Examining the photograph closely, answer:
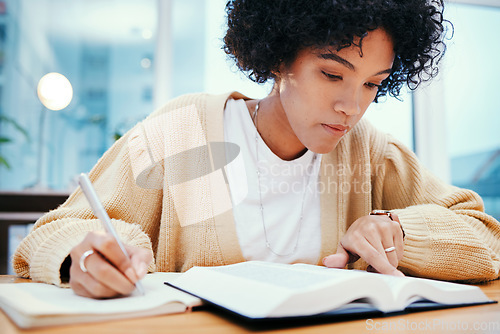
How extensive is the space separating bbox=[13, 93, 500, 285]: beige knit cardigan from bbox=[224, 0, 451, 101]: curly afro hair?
16 cm

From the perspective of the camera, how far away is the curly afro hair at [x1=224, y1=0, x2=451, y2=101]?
0.77 m

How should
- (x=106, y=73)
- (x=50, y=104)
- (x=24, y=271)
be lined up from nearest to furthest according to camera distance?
1. (x=24, y=271)
2. (x=50, y=104)
3. (x=106, y=73)

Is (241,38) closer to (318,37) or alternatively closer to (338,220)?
(318,37)

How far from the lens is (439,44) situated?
1.01m

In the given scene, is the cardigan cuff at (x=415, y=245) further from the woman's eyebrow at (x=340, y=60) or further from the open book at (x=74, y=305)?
the open book at (x=74, y=305)

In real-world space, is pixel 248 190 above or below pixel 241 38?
below

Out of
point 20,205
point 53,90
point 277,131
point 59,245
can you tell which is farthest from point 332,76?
point 53,90

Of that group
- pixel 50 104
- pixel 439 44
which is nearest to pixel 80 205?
pixel 439 44

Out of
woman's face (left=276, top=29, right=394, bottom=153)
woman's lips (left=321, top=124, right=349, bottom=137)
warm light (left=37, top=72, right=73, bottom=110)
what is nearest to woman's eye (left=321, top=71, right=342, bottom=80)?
woman's face (left=276, top=29, right=394, bottom=153)

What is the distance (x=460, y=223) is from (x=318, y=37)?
A: 471mm

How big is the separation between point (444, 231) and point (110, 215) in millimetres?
661

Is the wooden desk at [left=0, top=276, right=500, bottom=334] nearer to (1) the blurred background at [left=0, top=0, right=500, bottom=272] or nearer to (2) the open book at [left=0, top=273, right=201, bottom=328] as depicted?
(2) the open book at [left=0, top=273, right=201, bottom=328]

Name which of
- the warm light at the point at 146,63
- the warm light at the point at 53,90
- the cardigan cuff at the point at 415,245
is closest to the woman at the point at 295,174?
the cardigan cuff at the point at 415,245

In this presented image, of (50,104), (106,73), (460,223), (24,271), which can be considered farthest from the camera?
(106,73)
